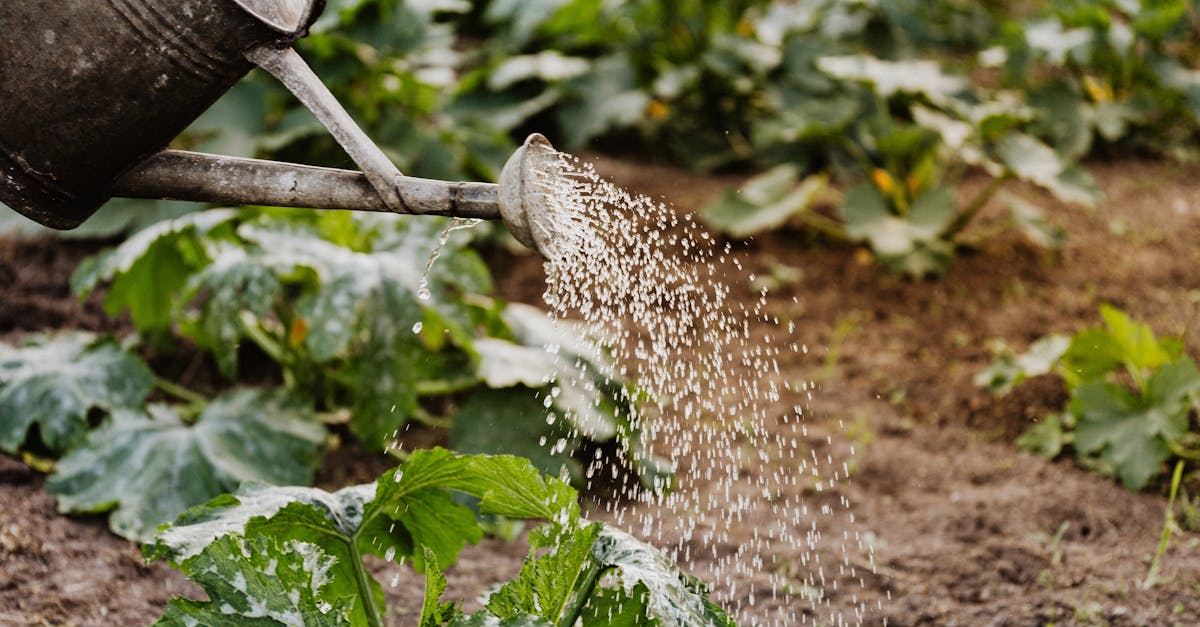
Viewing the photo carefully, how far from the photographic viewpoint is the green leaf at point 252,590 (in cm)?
136

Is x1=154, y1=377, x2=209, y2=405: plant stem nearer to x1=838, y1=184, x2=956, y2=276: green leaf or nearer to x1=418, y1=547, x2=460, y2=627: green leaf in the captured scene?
x1=418, y1=547, x2=460, y2=627: green leaf

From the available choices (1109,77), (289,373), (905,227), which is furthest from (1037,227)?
(289,373)

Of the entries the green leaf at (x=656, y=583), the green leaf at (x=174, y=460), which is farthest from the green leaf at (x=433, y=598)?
the green leaf at (x=174, y=460)

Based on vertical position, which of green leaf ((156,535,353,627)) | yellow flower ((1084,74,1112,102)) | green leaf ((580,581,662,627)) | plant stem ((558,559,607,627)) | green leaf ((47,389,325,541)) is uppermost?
green leaf ((156,535,353,627))

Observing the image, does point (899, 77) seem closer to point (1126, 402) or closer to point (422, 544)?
point (1126, 402)

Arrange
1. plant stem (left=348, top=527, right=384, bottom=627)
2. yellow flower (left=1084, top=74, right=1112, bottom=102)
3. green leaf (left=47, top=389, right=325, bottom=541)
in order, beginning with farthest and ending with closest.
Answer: yellow flower (left=1084, top=74, right=1112, bottom=102)
green leaf (left=47, top=389, right=325, bottom=541)
plant stem (left=348, top=527, right=384, bottom=627)

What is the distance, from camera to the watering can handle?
1415mm

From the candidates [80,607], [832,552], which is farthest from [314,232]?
[832,552]

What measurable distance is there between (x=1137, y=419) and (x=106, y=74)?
220cm

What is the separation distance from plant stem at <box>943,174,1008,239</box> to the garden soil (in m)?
0.09

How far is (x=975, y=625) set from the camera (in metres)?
2.04

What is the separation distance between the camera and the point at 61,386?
2402 millimetres

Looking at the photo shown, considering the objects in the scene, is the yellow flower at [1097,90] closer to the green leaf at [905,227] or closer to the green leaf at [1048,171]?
the green leaf at [1048,171]

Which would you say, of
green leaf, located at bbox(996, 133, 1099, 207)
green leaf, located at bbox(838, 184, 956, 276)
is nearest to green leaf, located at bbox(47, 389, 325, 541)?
green leaf, located at bbox(838, 184, 956, 276)
